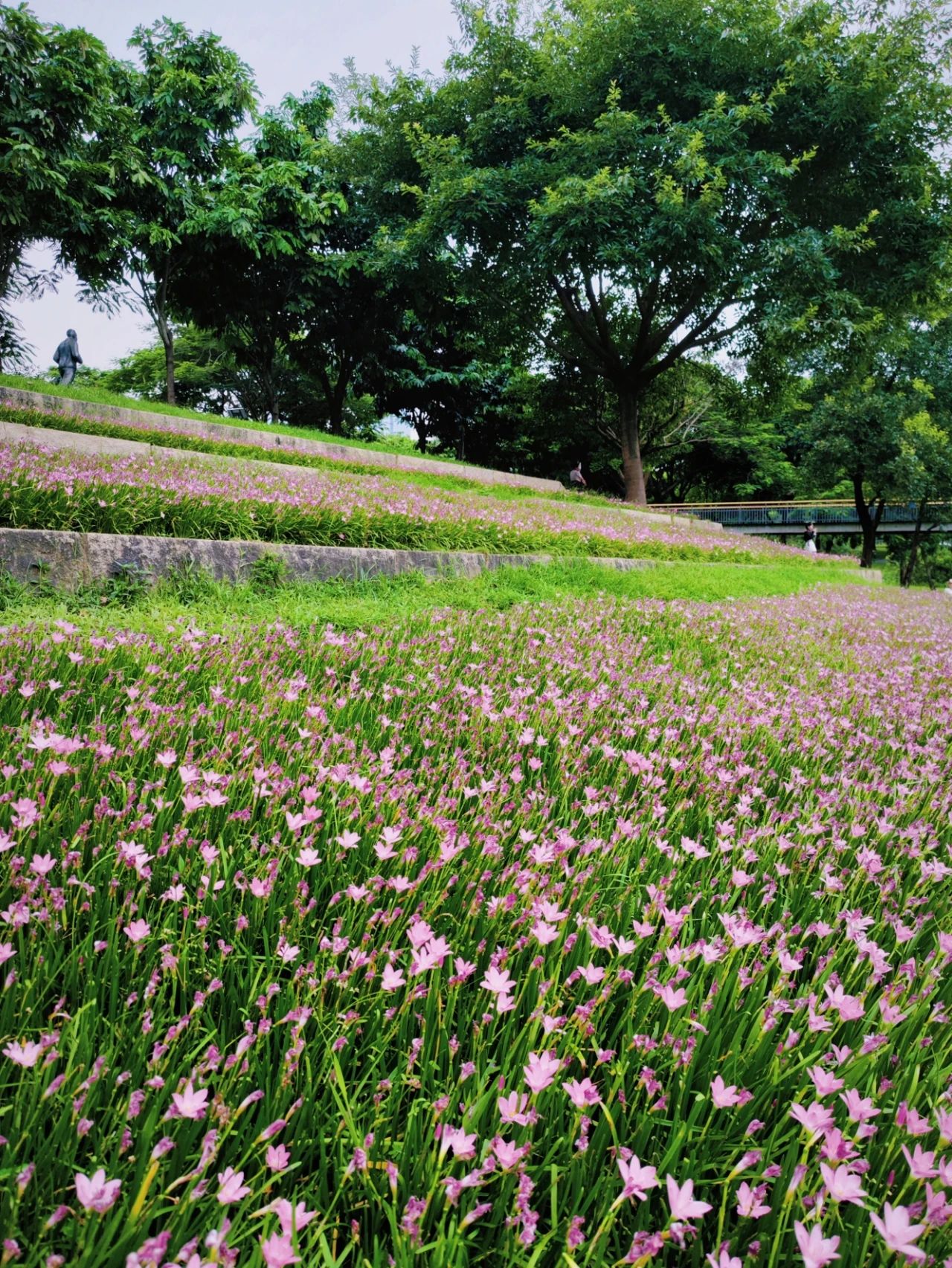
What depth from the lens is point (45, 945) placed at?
3.71 ft

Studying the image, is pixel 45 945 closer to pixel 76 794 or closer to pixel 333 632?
pixel 76 794

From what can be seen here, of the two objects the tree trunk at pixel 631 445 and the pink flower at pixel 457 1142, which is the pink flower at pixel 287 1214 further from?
the tree trunk at pixel 631 445

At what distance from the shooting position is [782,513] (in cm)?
4434

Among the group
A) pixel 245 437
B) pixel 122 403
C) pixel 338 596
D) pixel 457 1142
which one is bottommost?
pixel 457 1142

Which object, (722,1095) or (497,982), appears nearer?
(722,1095)

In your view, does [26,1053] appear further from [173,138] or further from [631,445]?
[173,138]

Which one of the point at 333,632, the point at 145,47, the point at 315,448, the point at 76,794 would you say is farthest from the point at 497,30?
the point at 76,794

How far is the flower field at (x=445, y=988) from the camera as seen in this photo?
2.75 ft

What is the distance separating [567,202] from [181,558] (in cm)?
1510

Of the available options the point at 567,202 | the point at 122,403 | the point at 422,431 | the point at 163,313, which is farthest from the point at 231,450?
the point at 422,431

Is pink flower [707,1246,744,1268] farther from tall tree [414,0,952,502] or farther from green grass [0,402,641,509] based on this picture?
tall tree [414,0,952,502]

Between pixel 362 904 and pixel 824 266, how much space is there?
18.5 m

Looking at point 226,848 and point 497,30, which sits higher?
point 497,30

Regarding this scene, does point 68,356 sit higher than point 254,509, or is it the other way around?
point 68,356
